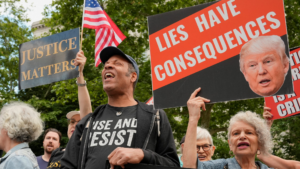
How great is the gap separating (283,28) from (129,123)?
3.88 feet

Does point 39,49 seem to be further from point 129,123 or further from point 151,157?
point 151,157

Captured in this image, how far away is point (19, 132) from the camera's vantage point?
2965 mm

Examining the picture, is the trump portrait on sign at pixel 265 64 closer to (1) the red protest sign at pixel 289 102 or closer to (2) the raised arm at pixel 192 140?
(2) the raised arm at pixel 192 140

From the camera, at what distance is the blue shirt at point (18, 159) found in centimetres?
274

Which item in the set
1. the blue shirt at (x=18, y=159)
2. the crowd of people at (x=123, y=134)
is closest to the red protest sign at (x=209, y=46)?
the crowd of people at (x=123, y=134)

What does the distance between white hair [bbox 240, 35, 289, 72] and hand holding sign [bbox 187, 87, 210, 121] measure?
0.33m

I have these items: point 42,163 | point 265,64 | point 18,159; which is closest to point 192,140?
point 265,64

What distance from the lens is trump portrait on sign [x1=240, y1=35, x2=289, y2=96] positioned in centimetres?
212

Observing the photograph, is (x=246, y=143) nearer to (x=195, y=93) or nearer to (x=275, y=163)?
(x=275, y=163)

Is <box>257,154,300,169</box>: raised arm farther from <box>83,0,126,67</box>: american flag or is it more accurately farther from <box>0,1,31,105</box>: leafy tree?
<box>0,1,31,105</box>: leafy tree

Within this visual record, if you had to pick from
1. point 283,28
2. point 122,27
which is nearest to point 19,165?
point 283,28

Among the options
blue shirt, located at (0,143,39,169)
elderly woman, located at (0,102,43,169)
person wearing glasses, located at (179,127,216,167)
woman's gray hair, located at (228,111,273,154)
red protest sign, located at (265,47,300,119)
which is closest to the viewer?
blue shirt, located at (0,143,39,169)

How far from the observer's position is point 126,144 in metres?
2.19

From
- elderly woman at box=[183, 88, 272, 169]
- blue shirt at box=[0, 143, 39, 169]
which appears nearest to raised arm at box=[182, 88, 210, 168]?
elderly woman at box=[183, 88, 272, 169]
